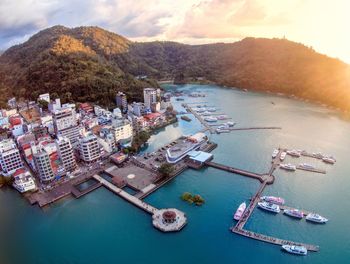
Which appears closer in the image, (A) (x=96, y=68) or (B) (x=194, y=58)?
(A) (x=96, y=68)

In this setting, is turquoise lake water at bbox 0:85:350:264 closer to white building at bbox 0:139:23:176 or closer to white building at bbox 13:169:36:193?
white building at bbox 13:169:36:193

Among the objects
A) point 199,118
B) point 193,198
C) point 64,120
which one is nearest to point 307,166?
point 193,198

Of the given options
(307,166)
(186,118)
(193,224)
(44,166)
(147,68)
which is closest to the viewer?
(193,224)

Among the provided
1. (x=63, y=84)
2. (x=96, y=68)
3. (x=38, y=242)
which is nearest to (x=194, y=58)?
(x=96, y=68)

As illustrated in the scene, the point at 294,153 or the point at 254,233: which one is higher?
the point at 294,153

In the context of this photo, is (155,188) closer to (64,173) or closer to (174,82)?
(64,173)

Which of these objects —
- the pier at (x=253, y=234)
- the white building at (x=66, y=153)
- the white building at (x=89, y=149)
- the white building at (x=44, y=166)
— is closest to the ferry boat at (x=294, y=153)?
the pier at (x=253, y=234)

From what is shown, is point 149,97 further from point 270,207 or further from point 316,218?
point 316,218
